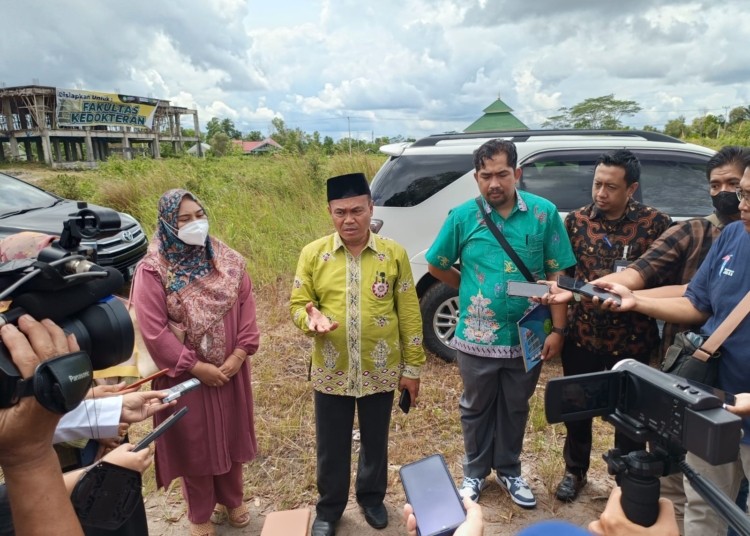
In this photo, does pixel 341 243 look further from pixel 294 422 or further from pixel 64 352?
pixel 294 422

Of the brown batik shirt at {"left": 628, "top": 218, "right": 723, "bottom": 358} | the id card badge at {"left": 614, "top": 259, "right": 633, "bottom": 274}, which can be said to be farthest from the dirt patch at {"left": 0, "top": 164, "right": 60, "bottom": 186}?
the brown batik shirt at {"left": 628, "top": 218, "right": 723, "bottom": 358}

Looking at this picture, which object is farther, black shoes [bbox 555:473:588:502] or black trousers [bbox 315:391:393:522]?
black shoes [bbox 555:473:588:502]

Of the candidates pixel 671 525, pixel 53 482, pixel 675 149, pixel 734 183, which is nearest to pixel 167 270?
pixel 53 482

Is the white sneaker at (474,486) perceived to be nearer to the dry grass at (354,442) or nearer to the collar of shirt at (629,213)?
the dry grass at (354,442)

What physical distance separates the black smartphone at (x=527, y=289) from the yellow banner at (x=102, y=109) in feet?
116

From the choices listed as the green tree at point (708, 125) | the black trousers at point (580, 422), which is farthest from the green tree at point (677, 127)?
the black trousers at point (580, 422)

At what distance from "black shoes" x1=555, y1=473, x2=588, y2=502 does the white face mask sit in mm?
2299

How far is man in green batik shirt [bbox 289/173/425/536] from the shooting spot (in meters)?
2.22

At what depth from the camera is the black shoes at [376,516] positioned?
2.43 meters

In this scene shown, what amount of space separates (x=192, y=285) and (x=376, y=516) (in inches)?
58.9

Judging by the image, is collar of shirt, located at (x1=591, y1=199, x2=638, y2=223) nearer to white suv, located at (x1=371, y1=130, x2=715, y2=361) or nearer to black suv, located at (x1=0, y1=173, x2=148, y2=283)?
white suv, located at (x1=371, y1=130, x2=715, y2=361)

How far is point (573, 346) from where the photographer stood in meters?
2.54

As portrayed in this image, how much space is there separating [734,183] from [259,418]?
310cm

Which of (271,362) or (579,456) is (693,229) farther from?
(271,362)
